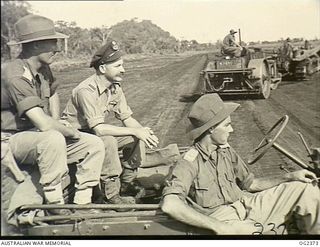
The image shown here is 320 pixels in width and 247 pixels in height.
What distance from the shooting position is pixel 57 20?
4.34 m

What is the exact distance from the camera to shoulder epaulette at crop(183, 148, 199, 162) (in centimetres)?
421

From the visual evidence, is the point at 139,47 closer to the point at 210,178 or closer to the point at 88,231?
the point at 210,178

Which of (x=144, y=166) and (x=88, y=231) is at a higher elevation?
(x=144, y=166)

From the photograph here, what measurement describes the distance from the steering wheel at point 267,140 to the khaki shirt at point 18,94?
1500 mm

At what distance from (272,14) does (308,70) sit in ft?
1.60

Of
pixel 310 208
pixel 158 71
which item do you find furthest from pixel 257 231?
pixel 158 71

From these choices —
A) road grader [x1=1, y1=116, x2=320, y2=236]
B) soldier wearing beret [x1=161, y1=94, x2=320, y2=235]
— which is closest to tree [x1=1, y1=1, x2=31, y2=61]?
road grader [x1=1, y1=116, x2=320, y2=236]

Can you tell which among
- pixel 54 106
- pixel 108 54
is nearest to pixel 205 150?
pixel 108 54

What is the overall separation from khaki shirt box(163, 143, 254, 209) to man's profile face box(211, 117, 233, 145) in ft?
0.29

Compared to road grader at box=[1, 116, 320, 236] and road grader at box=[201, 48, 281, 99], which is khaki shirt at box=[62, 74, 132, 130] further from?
road grader at box=[201, 48, 281, 99]

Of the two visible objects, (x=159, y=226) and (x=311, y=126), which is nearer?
(x=159, y=226)

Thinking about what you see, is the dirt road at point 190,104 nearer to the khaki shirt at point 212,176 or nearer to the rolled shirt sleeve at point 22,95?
the khaki shirt at point 212,176

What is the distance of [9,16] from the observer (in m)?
4.29

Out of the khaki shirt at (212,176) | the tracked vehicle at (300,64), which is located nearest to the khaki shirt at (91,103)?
the khaki shirt at (212,176)
